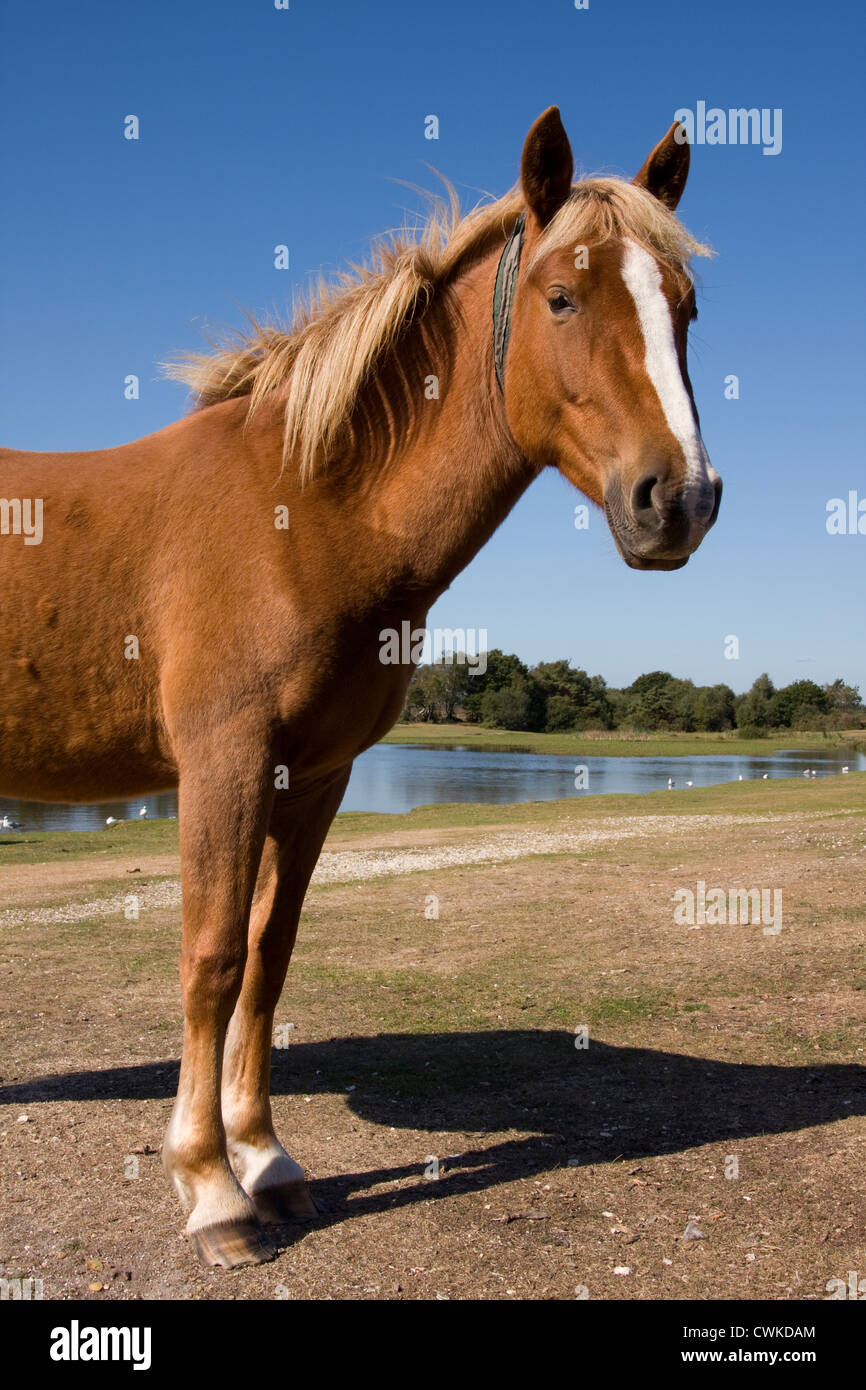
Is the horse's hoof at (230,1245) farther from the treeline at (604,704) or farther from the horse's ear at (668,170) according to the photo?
the treeline at (604,704)

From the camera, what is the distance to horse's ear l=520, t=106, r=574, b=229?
305 centimetres

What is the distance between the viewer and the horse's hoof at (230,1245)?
3.27m

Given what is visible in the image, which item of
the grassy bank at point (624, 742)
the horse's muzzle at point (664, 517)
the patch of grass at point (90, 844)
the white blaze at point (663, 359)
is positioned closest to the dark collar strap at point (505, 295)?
the white blaze at point (663, 359)

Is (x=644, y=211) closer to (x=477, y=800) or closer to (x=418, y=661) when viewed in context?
(x=418, y=661)

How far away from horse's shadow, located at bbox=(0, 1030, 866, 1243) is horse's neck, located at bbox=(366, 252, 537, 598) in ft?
8.17

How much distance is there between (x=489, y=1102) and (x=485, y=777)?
1599 inches

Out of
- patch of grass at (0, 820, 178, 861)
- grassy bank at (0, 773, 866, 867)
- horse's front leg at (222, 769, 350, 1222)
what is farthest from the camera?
grassy bank at (0, 773, 866, 867)

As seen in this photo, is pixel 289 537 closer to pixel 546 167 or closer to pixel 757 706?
pixel 546 167

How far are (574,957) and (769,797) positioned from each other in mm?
19473

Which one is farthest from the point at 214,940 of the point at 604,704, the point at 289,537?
the point at 604,704

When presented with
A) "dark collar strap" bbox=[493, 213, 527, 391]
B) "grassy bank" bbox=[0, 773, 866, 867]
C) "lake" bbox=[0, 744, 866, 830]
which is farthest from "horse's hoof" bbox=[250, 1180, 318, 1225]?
"lake" bbox=[0, 744, 866, 830]

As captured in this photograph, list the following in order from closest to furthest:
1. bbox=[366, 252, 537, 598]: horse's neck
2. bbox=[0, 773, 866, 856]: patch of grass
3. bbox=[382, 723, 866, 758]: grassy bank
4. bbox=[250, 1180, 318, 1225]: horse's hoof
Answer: bbox=[366, 252, 537, 598]: horse's neck, bbox=[250, 1180, 318, 1225]: horse's hoof, bbox=[0, 773, 866, 856]: patch of grass, bbox=[382, 723, 866, 758]: grassy bank

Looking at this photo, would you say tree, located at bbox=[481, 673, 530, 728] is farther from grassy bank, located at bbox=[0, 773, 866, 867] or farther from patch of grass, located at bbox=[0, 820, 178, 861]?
patch of grass, located at bbox=[0, 820, 178, 861]

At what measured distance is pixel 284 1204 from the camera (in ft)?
12.0
